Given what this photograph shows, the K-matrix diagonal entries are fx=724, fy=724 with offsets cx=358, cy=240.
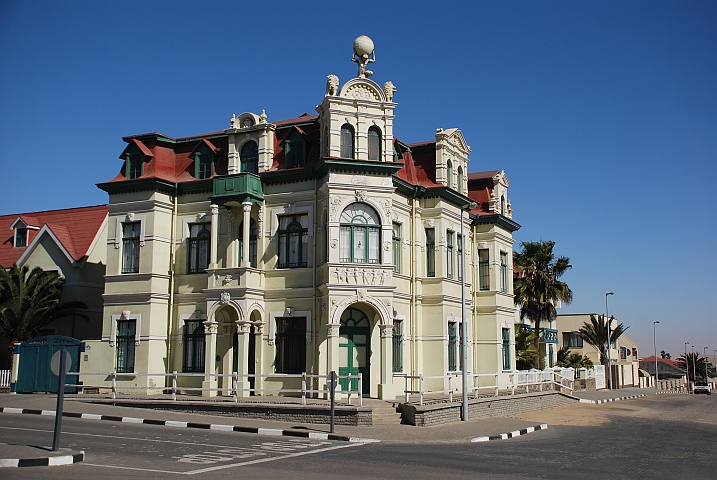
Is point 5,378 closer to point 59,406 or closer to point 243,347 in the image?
point 243,347

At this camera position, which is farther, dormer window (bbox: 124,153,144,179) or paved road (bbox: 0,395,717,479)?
dormer window (bbox: 124,153,144,179)

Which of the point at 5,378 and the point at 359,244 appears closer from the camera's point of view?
the point at 359,244

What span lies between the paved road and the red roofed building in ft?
42.4

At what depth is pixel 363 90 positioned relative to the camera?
2814 centimetres

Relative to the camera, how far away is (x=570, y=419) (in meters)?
28.7

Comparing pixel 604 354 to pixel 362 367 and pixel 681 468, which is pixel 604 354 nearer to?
pixel 362 367

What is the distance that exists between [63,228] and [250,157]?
45.1ft

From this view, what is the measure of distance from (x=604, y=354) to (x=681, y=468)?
51.9 meters

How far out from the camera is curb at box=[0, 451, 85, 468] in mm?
13438

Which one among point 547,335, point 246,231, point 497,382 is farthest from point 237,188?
point 547,335

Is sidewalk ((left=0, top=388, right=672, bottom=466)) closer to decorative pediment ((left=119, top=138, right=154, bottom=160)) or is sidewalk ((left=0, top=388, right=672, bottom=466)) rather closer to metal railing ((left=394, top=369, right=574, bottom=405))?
metal railing ((left=394, top=369, right=574, bottom=405))

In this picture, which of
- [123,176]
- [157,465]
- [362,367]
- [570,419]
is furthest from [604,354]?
[157,465]

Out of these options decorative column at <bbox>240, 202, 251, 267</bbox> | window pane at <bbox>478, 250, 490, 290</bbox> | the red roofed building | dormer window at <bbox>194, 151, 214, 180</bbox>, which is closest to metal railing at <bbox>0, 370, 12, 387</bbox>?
the red roofed building

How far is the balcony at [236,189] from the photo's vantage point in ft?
92.4
